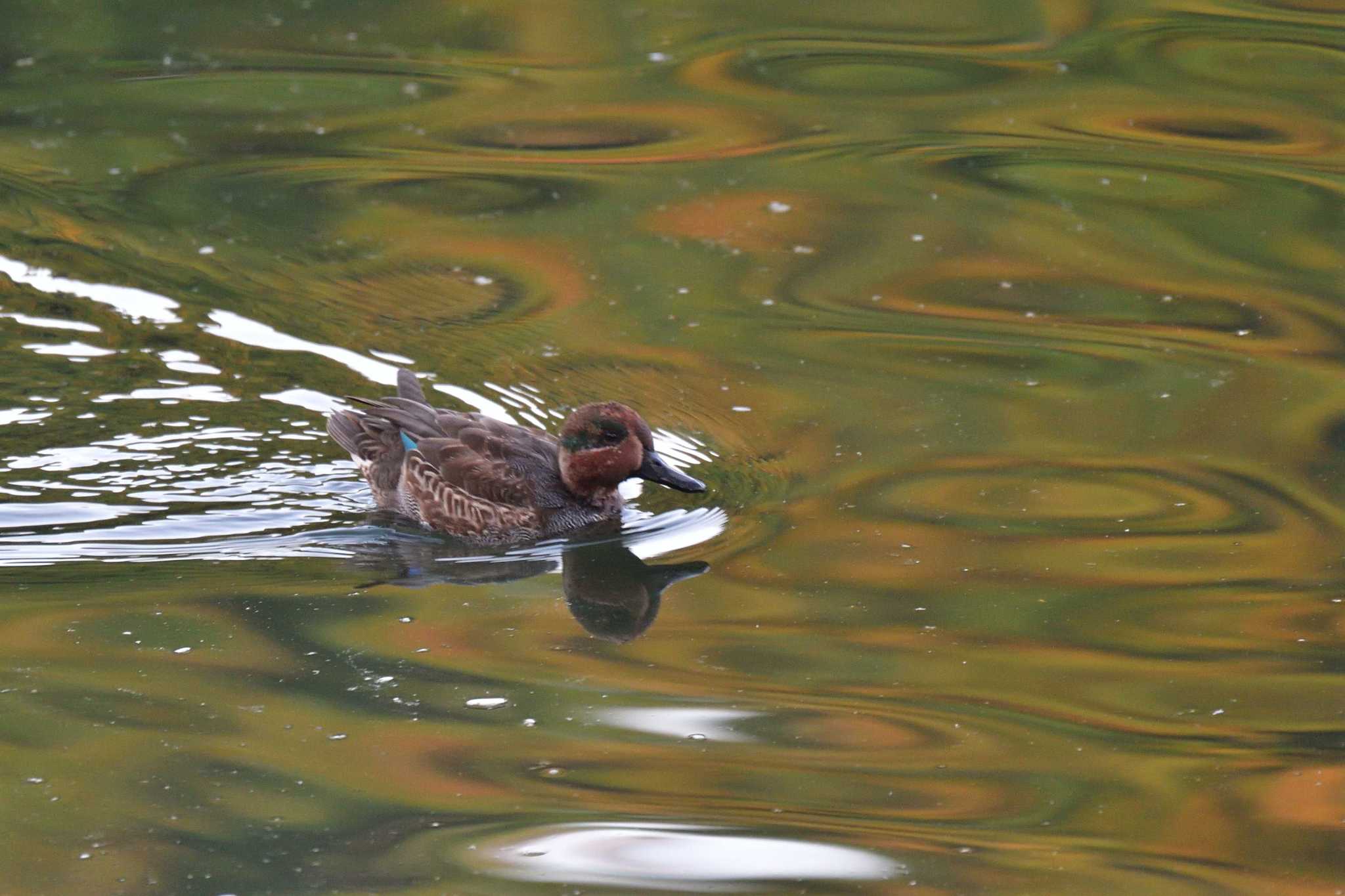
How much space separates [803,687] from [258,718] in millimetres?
1778

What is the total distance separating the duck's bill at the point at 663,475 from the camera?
8.16 m

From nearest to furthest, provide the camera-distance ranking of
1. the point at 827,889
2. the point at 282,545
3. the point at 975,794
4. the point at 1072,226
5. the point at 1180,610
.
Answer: the point at 827,889
the point at 975,794
the point at 1180,610
the point at 282,545
the point at 1072,226

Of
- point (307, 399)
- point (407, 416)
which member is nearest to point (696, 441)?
point (407, 416)

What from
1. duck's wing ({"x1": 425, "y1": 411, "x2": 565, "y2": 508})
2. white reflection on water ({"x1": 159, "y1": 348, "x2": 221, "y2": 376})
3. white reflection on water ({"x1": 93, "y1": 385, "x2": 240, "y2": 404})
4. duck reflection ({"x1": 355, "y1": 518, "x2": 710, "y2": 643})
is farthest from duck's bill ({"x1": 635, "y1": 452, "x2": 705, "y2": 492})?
white reflection on water ({"x1": 159, "y1": 348, "x2": 221, "y2": 376})

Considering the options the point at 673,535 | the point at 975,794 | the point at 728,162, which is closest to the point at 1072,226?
the point at 728,162

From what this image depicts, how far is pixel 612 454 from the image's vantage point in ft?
26.9

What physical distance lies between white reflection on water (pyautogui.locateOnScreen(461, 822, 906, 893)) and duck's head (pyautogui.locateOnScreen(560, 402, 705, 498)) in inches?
110

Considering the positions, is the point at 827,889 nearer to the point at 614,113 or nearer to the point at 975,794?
the point at 975,794

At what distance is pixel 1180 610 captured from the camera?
7156mm

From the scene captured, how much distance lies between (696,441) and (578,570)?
4.48ft

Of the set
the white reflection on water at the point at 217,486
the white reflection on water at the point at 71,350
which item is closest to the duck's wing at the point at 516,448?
the white reflection on water at the point at 217,486

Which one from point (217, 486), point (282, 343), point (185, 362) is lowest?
point (217, 486)

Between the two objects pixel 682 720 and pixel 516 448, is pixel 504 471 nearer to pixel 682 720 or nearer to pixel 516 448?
pixel 516 448

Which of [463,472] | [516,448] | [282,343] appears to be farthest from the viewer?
[282,343]
